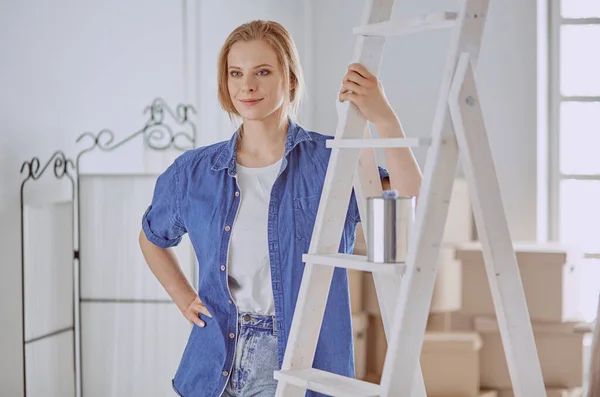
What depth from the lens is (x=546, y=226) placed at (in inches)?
180

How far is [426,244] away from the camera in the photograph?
66.9 inches

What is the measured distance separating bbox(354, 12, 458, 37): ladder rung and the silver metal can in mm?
335

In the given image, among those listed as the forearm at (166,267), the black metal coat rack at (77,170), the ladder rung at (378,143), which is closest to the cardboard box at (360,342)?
the black metal coat rack at (77,170)

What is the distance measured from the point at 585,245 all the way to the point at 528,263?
0.77 m

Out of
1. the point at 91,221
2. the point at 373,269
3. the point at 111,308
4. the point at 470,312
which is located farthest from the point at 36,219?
the point at 470,312

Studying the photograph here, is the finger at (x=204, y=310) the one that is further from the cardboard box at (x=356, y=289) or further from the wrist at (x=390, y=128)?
the cardboard box at (x=356, y=289)

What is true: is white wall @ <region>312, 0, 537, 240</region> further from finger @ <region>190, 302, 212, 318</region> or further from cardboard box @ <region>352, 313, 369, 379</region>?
finger @ <region>190, 302, 212, 318</region>

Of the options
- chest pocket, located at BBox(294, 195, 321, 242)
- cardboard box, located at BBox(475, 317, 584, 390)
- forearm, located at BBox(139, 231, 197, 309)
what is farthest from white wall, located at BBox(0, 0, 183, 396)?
cardboard box, located at BBox(475, 317, 584, 390)

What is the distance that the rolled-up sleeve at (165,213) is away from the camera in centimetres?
222

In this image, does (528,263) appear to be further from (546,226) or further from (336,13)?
(336,13)

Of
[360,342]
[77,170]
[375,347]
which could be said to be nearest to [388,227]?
[77,170]

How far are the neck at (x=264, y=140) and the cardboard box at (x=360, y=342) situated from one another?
2114mm

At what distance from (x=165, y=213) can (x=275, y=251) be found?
1.37ft

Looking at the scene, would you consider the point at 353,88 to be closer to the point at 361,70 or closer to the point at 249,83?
the point at 361,70
